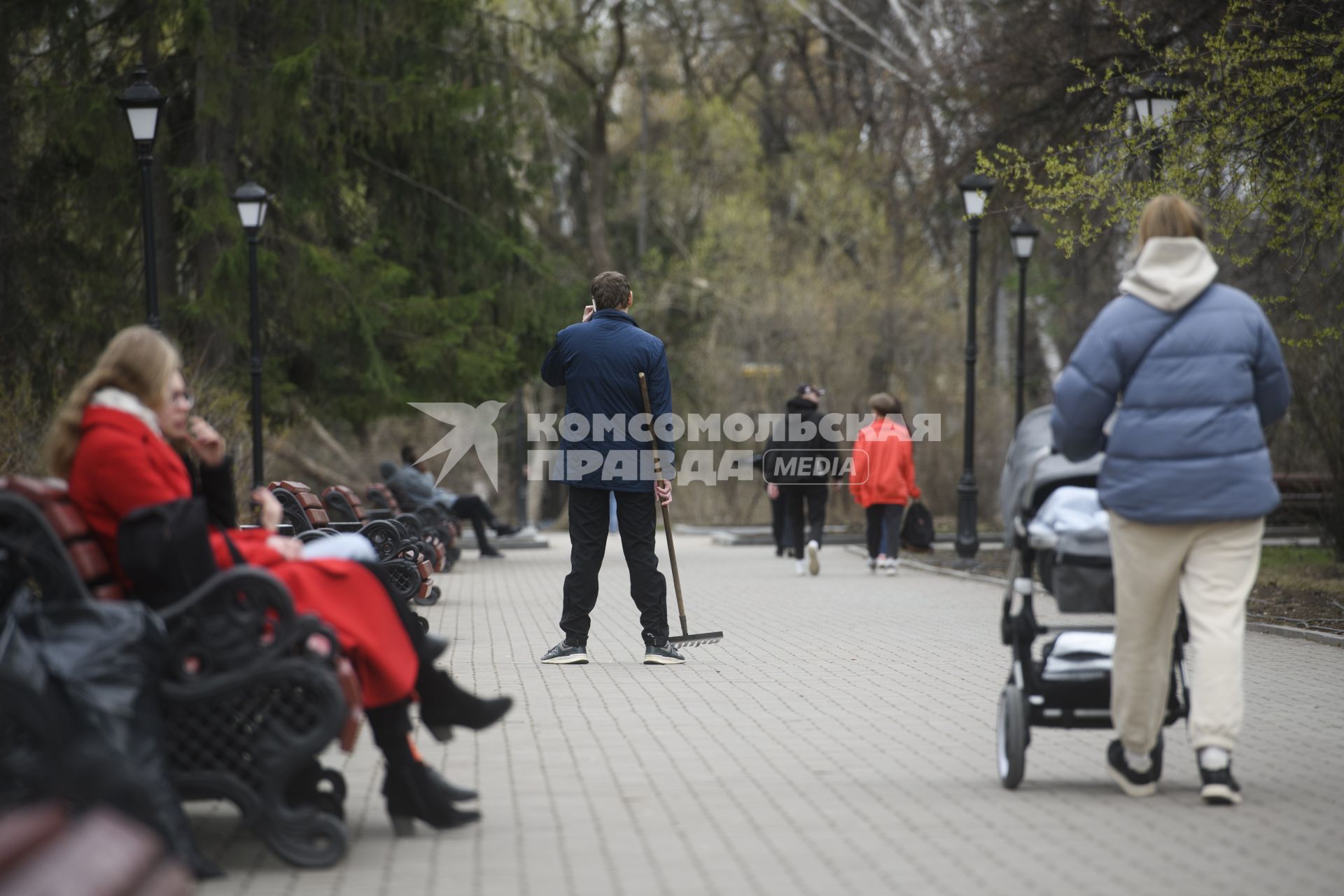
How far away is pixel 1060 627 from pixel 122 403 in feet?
11.3

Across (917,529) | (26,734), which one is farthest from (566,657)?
(917,529)

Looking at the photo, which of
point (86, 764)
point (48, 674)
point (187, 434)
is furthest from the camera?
point (187, 434)

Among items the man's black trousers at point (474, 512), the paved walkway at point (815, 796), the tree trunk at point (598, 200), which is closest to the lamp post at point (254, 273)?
the man's black trousers at point (474, 512)

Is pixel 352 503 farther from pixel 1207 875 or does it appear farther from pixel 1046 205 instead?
pixel 1207 875

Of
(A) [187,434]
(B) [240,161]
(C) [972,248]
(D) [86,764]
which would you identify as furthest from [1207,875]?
(B) [240,161]

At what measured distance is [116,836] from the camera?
3182 mm

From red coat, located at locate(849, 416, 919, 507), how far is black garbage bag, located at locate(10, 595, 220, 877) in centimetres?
1341

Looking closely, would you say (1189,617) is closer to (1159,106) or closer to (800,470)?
(1159,106)

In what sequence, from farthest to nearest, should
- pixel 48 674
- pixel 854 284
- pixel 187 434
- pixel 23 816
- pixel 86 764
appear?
1. pixel 854 284
2. pixel 187 434
3. pixel 48 674
4. pixel 86 764
5. pixel 23 816

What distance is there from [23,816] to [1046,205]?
11.4 meters

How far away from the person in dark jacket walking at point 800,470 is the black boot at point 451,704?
1282 centimetres

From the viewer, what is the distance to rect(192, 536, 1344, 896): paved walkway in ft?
15.8

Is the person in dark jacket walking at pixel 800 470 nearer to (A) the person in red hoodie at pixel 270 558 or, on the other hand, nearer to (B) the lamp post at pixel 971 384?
(B) the lamp post at pixel 971 384

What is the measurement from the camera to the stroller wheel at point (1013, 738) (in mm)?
5965
